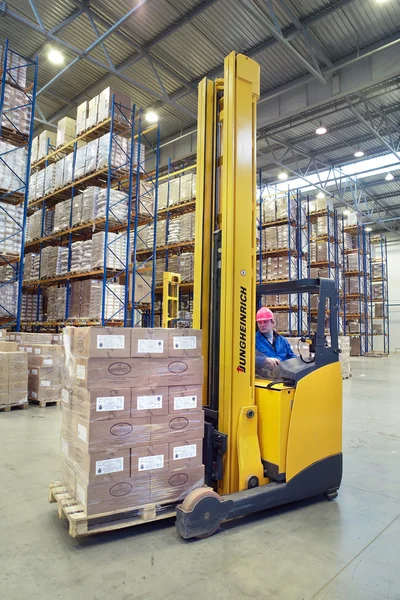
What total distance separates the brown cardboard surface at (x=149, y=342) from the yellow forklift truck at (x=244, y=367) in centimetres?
44

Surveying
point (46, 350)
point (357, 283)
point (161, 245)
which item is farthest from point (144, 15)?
point (357, 283)

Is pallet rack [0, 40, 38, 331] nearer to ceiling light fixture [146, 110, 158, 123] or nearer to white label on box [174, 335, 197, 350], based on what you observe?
ceiling light fixture [146, 110, 158, 123]

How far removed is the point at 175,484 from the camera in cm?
279

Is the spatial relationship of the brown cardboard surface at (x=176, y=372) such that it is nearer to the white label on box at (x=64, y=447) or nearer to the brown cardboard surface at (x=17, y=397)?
the white label on box at (x=64, y=447)

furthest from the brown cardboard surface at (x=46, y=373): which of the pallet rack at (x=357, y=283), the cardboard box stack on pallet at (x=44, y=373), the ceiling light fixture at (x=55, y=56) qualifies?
the pallet rack at (x=357, y=283)

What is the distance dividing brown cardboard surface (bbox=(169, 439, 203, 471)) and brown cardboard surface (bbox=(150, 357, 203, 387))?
40cm

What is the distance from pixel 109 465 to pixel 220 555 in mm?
814

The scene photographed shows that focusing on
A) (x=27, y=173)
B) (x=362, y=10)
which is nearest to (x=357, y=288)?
(x=362, y=10)

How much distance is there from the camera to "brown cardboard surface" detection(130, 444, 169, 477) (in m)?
2.64

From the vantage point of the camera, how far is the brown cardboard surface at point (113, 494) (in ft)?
8.16

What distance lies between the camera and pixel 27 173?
8.60 m

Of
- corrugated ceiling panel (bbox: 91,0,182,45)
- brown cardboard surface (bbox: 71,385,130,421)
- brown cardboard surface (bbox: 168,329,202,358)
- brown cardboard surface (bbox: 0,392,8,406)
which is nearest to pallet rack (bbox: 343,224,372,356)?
corrugated ceiling panel (bbox: 91,0,182,45)

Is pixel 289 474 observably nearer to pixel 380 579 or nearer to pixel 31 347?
pixel 380 579

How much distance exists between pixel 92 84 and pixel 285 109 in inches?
216
